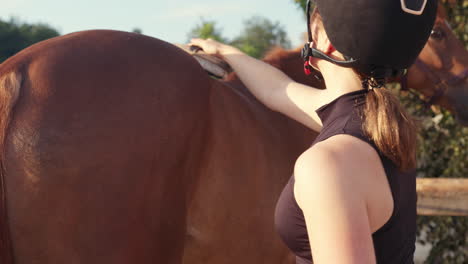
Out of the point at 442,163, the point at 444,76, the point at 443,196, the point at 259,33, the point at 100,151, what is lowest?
the point at 259,33

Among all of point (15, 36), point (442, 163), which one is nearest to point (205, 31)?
point (15, 36)

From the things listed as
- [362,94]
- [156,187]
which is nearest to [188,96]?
[156,187]

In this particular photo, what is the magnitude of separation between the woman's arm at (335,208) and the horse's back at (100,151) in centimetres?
129

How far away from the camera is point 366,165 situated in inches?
44.7

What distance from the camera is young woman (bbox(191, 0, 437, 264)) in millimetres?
1035

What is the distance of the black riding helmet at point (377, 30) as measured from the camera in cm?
118

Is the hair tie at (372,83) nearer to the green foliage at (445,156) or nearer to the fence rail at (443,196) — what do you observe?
the fence rail at (443,196)

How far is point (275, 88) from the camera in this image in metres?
2.39

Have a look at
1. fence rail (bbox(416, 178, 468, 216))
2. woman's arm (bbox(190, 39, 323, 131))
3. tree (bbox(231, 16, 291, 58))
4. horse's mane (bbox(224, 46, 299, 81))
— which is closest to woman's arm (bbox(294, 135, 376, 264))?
woman's arm (bbox(190, 39, 323, 131))

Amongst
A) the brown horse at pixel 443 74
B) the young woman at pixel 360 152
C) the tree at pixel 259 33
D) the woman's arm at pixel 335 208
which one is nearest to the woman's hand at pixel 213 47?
the young woman at pixel 360 152

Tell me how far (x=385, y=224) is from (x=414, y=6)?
0.49m

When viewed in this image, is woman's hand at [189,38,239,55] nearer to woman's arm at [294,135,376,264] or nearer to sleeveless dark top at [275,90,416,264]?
sleeveless dark top at [275,90,416,264]

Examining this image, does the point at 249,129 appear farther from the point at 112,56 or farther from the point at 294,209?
the point at 294,209

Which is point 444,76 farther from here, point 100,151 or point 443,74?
point 100,151
